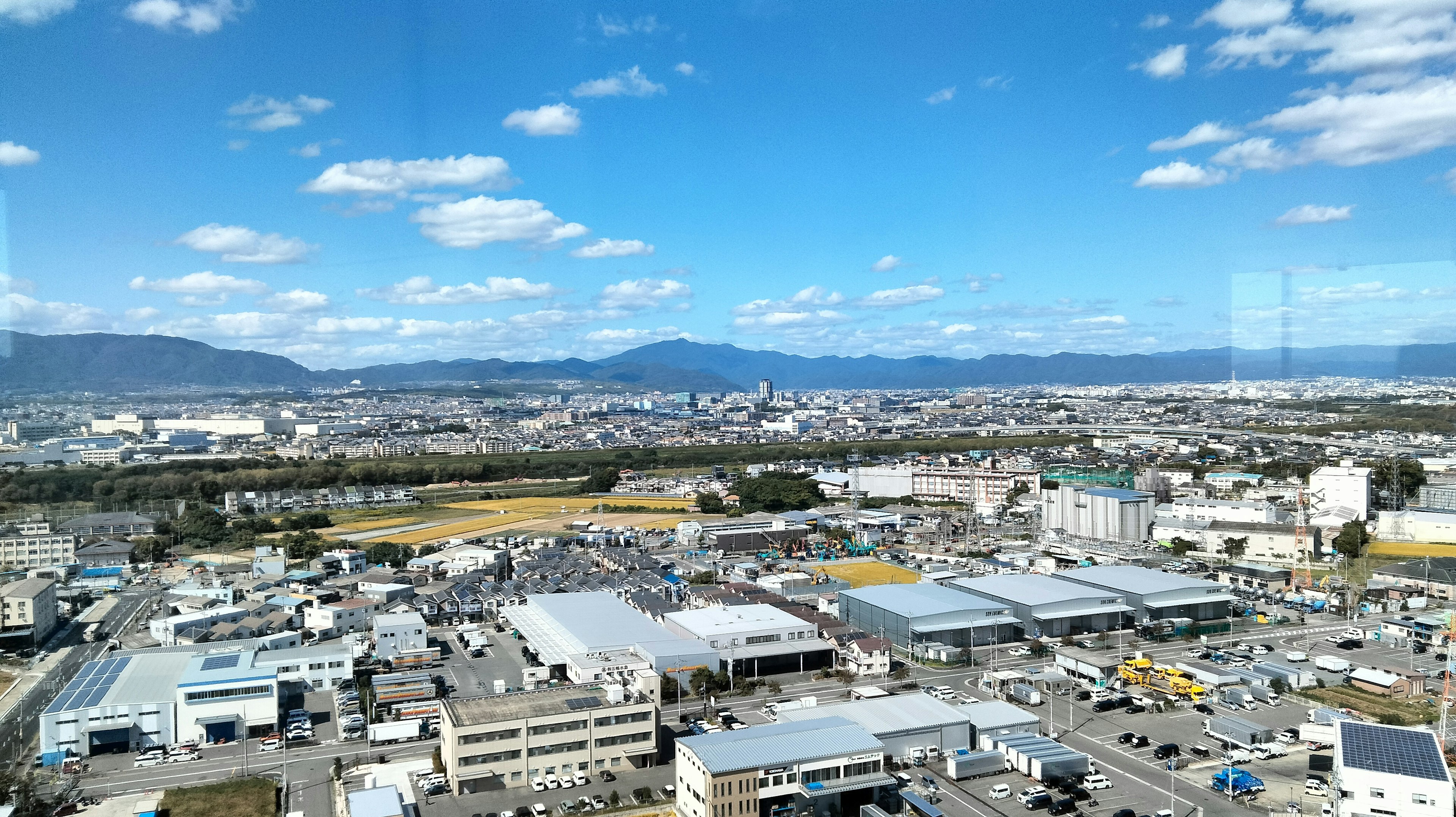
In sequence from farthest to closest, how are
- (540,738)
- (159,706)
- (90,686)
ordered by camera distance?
(90,686) → (159,706) → (540,738)

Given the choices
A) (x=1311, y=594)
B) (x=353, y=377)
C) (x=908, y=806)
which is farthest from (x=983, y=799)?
(x=353, y=377)

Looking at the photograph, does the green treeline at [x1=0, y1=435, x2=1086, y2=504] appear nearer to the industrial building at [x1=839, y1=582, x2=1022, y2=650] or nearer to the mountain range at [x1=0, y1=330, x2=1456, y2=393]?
the mountain range at [x1=0, y1=330, x2=1456, y2=393]

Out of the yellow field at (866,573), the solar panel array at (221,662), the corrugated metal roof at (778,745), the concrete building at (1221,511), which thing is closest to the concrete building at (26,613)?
the solar panel array at (221,662)

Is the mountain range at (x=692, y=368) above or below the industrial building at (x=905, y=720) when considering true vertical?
above

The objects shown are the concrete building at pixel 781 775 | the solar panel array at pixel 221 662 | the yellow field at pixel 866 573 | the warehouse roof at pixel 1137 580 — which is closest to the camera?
the concrete building at pixel 781 775

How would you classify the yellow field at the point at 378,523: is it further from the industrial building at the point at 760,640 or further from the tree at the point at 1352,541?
the tree at the point at 1352,541

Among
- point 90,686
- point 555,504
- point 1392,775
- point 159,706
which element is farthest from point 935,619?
point 555,504

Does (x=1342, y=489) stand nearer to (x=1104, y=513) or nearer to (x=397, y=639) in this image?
(x=1104, y=513)
